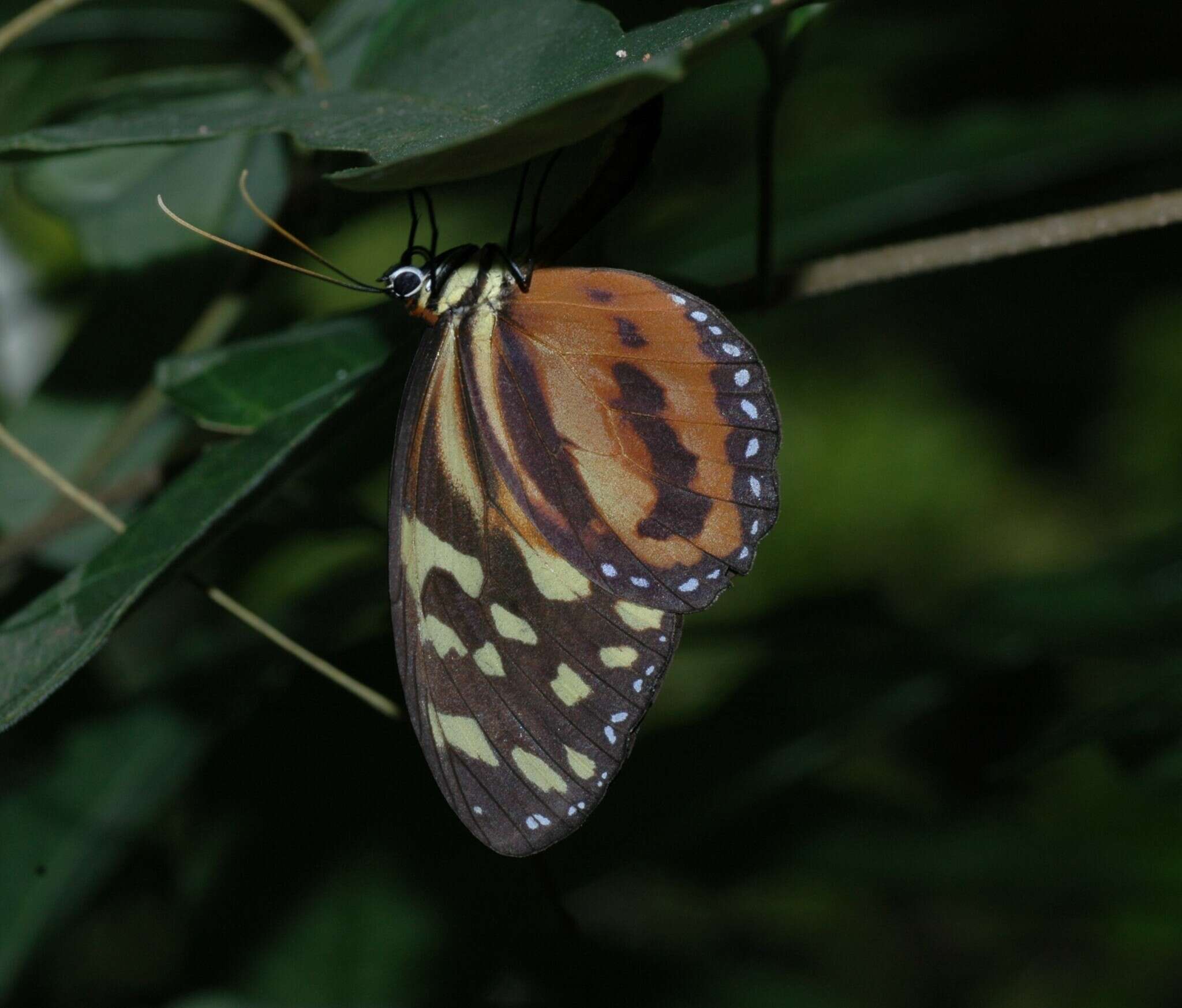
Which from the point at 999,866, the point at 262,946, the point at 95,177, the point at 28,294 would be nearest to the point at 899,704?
the point at 999,866

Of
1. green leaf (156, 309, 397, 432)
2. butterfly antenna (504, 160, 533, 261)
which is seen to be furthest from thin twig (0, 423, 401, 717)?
butterfly antenna (504, 160, 533, 261)

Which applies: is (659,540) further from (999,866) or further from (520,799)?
Result: (999,866)

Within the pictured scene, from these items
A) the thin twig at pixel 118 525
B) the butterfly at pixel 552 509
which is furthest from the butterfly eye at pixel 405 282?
the thin twig at pixel 118 525

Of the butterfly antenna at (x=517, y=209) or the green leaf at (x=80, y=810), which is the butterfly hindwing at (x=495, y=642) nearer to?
the butterfly antenna at (x=517, y=209)

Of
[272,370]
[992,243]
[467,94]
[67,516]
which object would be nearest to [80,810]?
[67,516]

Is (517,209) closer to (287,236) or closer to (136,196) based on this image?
(287,236)

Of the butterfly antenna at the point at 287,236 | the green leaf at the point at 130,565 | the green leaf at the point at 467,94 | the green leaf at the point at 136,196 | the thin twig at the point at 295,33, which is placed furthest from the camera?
the green leaf at the point at 136,196

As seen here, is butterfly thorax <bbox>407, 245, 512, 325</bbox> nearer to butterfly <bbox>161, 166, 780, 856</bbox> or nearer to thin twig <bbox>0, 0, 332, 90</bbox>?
butterfly <bbox>161, 166, 780, 856</bbox>
